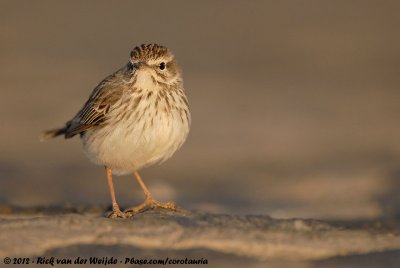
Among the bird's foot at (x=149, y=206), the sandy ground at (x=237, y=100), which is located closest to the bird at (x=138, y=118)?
the bird's foot at (x=149, y=206)

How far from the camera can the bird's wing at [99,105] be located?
11250 millimetres

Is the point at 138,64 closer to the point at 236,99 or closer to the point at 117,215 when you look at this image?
the point at 117,215

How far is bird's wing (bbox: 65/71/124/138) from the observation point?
11250 millimetres

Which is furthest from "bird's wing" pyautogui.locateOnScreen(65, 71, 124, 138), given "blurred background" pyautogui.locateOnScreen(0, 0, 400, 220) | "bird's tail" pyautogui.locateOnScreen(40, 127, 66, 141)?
"blurred background" pyautogui.locateOnScreen(0, 0, 400, 220)

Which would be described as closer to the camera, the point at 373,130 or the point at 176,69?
the point at 176,69

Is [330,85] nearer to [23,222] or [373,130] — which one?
[373,130]

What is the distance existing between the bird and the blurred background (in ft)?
6.28

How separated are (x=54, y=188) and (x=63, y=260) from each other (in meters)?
5.68

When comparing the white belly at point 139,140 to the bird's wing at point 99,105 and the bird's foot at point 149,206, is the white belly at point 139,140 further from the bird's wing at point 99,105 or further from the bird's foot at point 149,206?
the bird's foot at point 149,206

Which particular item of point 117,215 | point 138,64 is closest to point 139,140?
point 117,215

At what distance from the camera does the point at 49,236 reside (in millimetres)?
9008

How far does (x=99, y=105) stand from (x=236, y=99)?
28.8 feet

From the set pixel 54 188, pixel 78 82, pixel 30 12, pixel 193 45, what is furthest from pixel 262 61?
pixel 54 188

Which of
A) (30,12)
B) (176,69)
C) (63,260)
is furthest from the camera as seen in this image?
(30,12)
